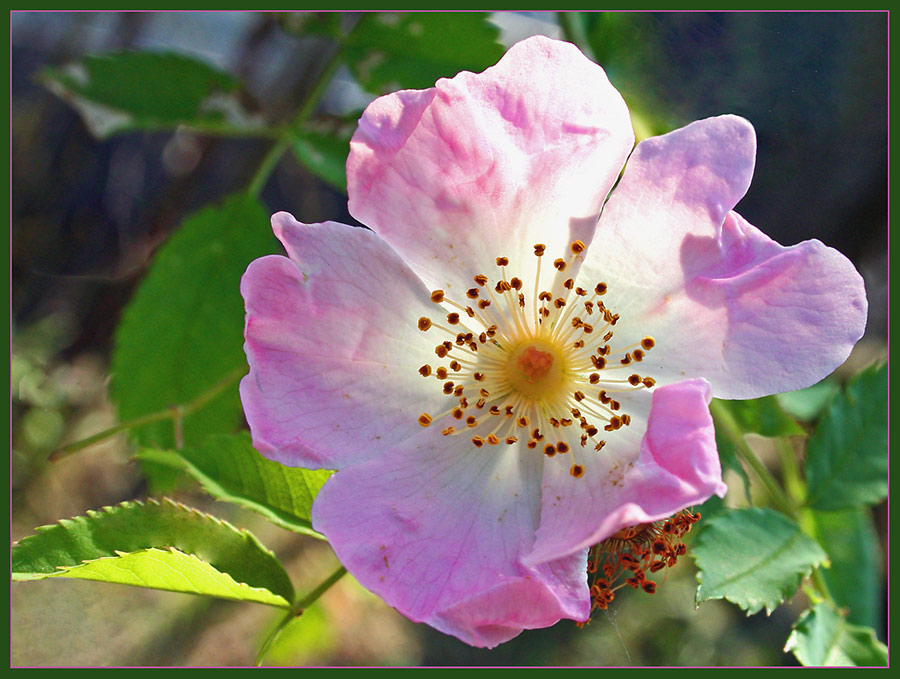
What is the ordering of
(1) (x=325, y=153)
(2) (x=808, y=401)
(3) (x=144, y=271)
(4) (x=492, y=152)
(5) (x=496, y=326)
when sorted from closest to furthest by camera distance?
(4) (x=492, y=152)
(5) (x=496, y=326)
(1) (x=325, y=153)
(2) (x=808, y=401)
(3) (x=144, y=271)

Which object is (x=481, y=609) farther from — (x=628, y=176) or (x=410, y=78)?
(x=410, y=78)

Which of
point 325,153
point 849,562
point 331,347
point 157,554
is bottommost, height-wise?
point 849,562

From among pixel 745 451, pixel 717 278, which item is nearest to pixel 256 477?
pixel 717 278

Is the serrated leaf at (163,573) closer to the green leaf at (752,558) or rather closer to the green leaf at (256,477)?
the green leaf at (256,477)

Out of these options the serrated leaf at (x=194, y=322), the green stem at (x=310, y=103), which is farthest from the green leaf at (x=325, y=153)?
the serrated leaf at (x=194, y=322)

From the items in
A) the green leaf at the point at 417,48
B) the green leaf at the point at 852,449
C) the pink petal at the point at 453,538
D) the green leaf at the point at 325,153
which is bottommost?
the green leaf at the point at 852,449

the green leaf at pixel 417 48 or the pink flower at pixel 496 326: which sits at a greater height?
the green leaf at pixel 417 48

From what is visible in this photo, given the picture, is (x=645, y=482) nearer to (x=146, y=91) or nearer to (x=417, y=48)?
(x=417, y=48)

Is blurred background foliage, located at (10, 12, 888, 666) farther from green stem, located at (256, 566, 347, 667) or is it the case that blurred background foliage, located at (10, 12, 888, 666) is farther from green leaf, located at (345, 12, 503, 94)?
green stem, located at (256, 566, 347, 667)
